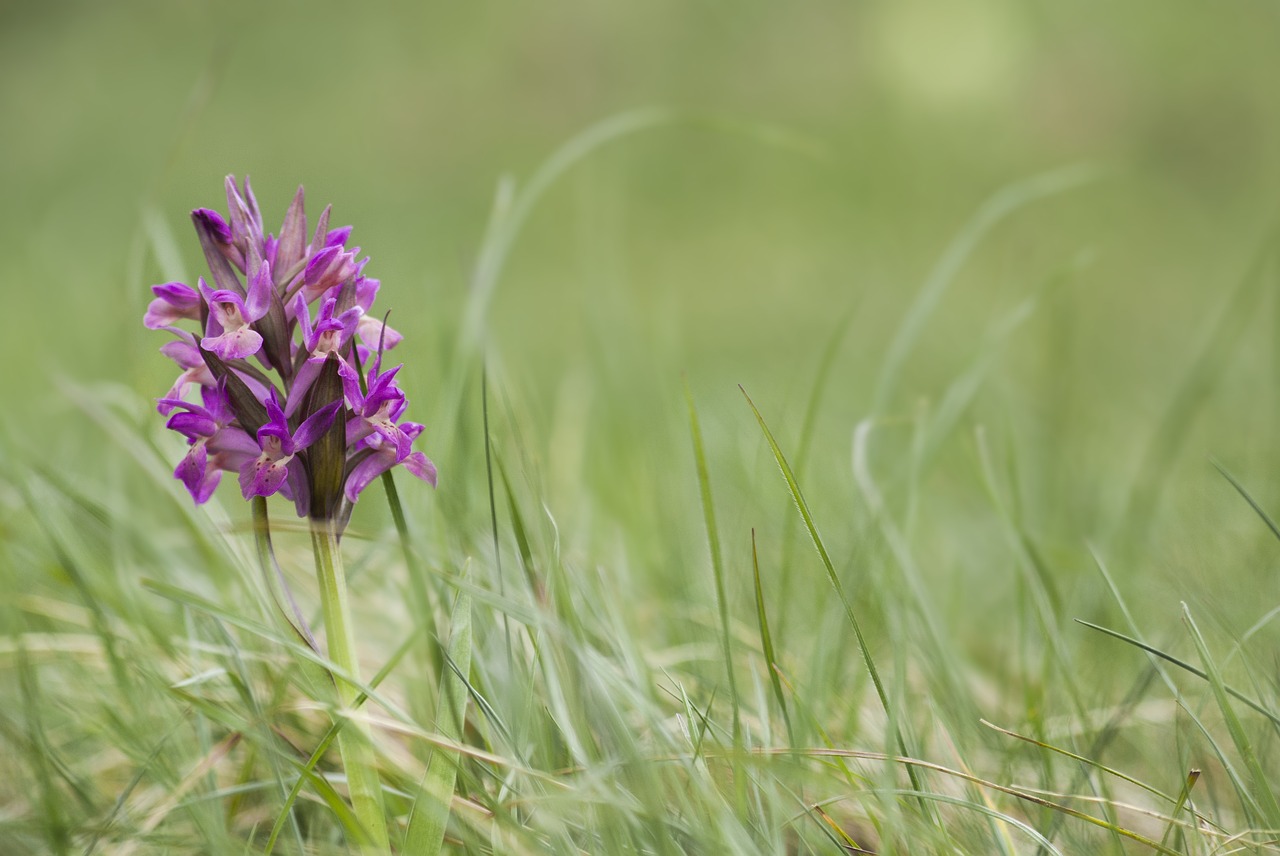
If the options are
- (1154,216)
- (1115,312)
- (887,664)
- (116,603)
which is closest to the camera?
(116,603)

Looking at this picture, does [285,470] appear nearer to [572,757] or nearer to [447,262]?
[572,757]

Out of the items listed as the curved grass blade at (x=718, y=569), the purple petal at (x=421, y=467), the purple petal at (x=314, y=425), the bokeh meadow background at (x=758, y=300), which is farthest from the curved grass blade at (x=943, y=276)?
the purple petal at (x=314, y=425)

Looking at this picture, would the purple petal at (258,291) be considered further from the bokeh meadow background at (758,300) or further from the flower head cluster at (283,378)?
the bokeh meadow background at (758,300)

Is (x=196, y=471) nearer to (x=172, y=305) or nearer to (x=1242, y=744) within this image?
(x=172, y=305)

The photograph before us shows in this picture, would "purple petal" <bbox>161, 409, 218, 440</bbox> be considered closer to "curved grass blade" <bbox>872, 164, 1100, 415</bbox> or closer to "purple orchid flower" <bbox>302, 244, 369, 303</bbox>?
"purple orchid flower" <bbox>302, 244, 369, 303</bbox>

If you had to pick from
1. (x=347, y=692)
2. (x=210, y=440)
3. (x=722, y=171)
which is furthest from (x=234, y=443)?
(x=722, y=171)

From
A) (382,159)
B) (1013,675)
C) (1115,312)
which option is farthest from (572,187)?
(1013,675)
